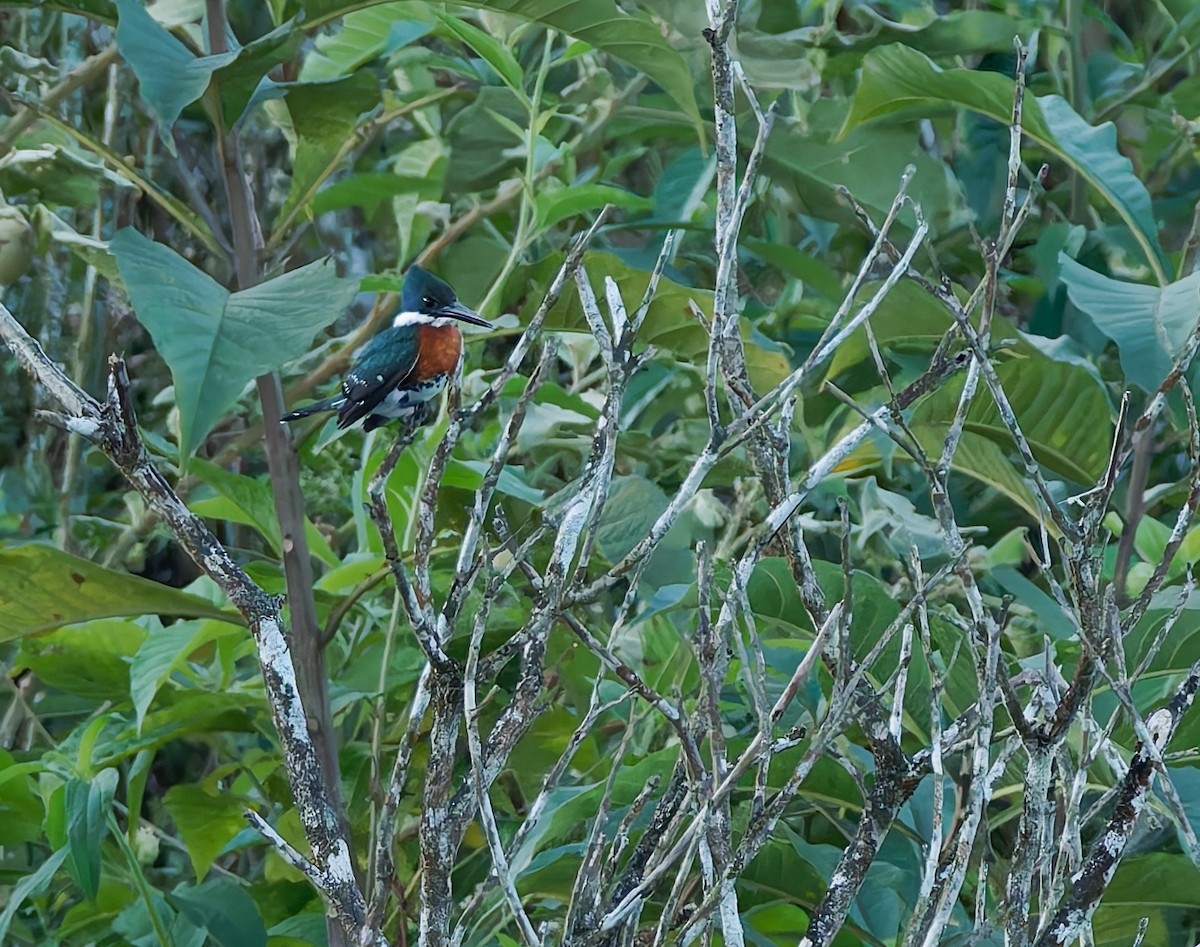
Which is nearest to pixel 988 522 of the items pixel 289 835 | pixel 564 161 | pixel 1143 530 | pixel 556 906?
pixel 1143 530

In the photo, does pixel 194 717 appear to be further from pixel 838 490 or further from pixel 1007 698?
pixel 1007 698

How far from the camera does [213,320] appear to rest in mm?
839

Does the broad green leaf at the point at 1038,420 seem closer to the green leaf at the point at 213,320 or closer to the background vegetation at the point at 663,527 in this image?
the background vegetation at the point at 663,527

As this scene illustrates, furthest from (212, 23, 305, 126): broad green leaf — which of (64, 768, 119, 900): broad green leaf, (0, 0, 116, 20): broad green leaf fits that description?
(64, 768, 119, 900): broad green leaf

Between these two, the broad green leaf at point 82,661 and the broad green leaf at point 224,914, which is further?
the broad green leaf at point 82,661

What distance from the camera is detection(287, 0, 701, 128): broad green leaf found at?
1023mm

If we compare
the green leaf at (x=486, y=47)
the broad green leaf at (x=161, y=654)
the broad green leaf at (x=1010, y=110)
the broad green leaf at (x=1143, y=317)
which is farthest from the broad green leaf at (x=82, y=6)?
the broad green leaf at (x=1143, y=317)

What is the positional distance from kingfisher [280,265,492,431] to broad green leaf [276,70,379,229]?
6.6 inches

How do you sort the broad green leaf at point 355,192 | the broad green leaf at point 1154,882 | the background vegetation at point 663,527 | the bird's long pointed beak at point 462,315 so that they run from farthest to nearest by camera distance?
the broad green leaf at point 355,192 → the bird's long pointed beak at point 462,315 → the broad green leaf at point 1154,882 → the background vegetation at point 663,527

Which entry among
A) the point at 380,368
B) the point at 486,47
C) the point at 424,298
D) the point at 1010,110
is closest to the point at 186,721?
the point at 380,368

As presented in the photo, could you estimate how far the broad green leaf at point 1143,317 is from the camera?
943 millimetres

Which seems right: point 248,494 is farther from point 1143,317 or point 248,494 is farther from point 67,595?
point 1143,317

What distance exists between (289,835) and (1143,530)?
777mm

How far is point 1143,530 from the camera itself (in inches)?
49.3
